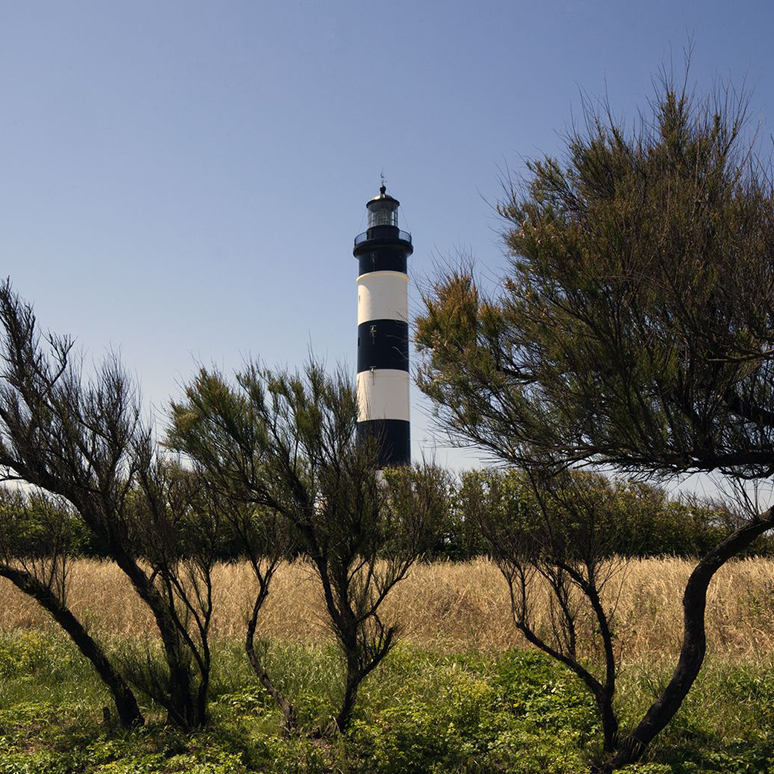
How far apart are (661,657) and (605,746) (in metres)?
3.45

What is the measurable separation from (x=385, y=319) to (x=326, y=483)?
16627mm

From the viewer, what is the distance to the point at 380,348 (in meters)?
21.5

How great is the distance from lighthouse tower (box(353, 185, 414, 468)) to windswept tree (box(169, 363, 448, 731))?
13843 millimetres

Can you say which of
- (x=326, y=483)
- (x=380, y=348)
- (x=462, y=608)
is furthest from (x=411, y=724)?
(x=380, y=348)

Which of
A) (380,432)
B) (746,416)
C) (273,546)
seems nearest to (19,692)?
(273,546)

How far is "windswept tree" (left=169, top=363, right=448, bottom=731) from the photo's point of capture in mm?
5559

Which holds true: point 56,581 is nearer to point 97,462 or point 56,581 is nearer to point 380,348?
point 97,462

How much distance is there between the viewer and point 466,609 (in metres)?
9.63

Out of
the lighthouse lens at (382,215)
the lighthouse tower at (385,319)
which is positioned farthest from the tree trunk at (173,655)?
the lighthouse lens at (382,215)

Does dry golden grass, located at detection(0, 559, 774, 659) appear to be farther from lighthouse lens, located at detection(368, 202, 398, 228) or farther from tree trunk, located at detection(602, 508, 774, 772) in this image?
lighthouse lens, located at detection(368, 202, 398, 228)

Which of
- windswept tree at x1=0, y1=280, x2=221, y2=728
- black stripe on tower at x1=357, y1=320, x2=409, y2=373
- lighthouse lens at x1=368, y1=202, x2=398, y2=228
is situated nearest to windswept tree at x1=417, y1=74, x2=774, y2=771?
windswept tree at x1=0, y1=280, x2=221, y2=728

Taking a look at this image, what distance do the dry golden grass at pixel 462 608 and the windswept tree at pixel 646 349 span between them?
12.3 ft

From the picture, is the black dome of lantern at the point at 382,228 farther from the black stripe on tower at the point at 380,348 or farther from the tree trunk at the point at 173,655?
the tree trunk at the point at 173,655

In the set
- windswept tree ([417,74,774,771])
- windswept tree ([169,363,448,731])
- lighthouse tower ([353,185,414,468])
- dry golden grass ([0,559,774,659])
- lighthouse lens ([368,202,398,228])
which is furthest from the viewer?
lighthouse lens ([368,202,398,228])
